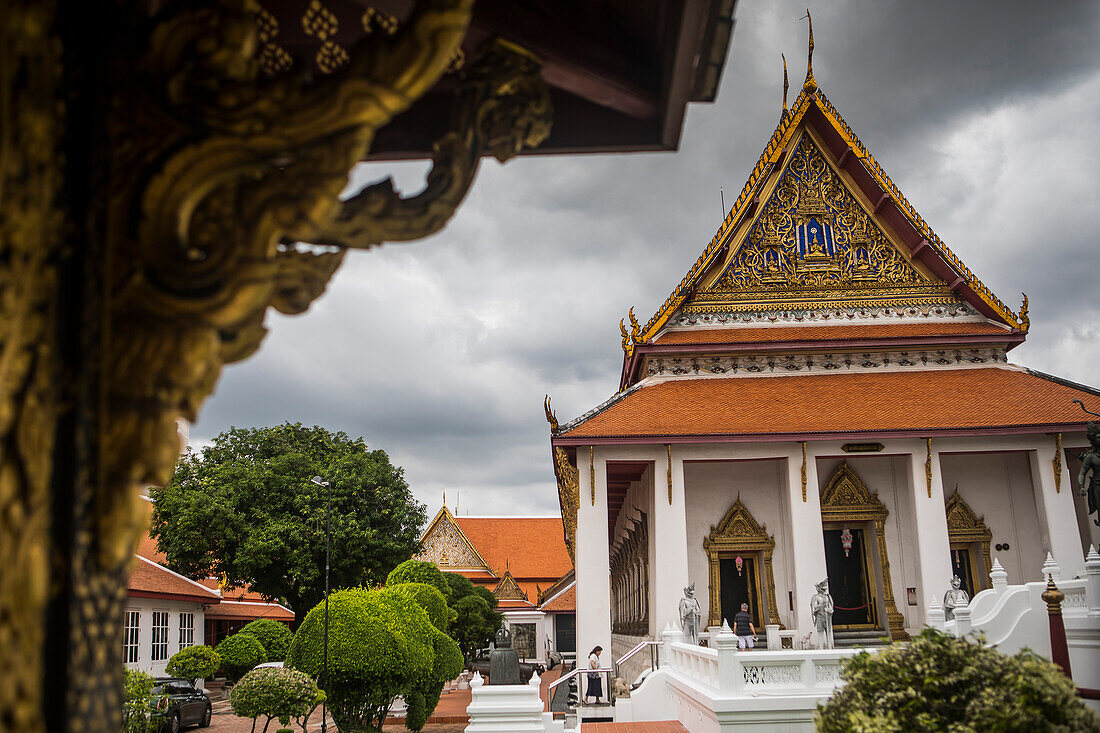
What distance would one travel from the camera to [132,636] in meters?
19.9

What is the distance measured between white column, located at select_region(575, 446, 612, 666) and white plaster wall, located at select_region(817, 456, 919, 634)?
432 cm

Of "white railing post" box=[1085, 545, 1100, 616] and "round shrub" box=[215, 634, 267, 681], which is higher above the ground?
"white railing post" box=[1085, 545, 1100, 616]

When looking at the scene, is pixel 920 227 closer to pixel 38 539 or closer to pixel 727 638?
pixel 727 638

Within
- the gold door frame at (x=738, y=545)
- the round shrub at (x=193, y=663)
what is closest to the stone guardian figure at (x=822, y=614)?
the gold door frame at (x=738, y=545)

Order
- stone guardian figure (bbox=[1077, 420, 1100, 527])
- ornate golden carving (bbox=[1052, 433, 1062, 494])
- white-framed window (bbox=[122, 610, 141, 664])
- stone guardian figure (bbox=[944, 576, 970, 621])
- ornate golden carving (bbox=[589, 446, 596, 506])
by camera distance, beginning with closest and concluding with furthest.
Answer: stone guardian figure (bbox=[1077, 420, 1100, 527]) < stone guardian figure (bbox=[944, 576, 970, 621]) < ornate golden carving (bbox=[1052, 433, 1062, 494]) < ornate golden carving (bbox=[589, 446, 596, 506]) < white-framed window (bbox=[122, 610, 141, 664])

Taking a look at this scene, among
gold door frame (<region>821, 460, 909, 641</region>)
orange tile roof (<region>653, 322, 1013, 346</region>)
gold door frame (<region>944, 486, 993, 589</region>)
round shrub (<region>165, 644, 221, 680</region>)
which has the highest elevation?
orange tile roof (<region>653, 322, 1013, 346</region>)

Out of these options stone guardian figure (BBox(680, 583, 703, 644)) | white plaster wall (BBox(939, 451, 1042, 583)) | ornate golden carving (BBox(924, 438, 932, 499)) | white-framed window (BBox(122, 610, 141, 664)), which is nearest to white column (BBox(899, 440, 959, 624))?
ornate golden carving (BBox(924, 438, 932, 499))

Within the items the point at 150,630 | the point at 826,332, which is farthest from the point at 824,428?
the point at 150,630

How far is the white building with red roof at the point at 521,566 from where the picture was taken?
37438 millimetres

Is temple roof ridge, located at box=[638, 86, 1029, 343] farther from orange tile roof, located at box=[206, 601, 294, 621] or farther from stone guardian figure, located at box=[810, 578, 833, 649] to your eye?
orange tile roof, located at box=[206, 601, 294, 621]

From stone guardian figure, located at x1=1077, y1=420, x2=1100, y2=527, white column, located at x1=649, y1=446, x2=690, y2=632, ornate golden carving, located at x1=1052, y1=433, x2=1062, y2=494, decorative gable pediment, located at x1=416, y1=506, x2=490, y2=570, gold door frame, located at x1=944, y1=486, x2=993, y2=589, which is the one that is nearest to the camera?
stone guardian figure, located at x1=1077, y1=420, x2=1100, y2=527

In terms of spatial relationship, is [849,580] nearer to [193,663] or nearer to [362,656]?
[362,656]

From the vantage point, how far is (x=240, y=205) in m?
1.42

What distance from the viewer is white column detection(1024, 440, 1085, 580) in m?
13.9
